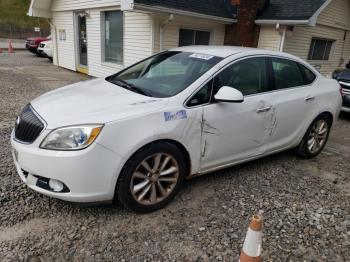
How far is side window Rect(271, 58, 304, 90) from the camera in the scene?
3.92 m

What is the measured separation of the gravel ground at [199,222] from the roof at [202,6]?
221 inches

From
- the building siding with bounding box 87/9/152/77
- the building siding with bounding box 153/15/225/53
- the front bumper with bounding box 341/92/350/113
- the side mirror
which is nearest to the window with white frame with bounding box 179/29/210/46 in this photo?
the building siding with bounding box 153/15/225/53

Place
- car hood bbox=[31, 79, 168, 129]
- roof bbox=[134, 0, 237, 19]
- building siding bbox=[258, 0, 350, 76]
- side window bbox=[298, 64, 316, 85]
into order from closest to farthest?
car hood bbox=[31, 79, 168, 129] → side window bbox=[298, 64, 316, 85] → roof bbox=[134, 0, 237, 19] → building siding bbox=[258, 0, 350, 76]

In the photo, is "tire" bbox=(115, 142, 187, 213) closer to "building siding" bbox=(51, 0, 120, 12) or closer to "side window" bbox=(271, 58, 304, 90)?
"side window" bbox=(271, 58, 304, 90)

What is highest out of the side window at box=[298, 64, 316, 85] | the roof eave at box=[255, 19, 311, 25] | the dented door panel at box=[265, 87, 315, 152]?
the roof eave at box=[255, 19, 311, 25]

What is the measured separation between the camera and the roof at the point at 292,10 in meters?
8.91

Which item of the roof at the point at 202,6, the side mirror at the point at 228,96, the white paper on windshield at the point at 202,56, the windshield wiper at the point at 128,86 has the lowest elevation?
the windshield wiper at the point at 128,86

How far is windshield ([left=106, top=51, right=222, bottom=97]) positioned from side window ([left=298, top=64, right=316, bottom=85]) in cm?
153

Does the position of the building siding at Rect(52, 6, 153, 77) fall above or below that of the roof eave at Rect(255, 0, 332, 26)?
below

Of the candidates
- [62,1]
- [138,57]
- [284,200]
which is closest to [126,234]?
[284,200]

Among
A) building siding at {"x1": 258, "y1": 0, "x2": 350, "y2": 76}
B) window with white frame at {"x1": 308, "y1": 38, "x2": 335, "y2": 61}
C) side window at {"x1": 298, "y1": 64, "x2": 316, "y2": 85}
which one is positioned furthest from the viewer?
window with white frame at {"x1": 308, "y1": 38, "x2": 335, "y2": 61}

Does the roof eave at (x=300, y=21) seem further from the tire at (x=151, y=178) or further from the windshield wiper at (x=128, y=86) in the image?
the tire at (x=151, y=178)

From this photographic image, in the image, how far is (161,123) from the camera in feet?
9.43

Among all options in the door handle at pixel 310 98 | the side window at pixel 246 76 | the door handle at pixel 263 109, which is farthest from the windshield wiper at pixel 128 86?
the door handle at pixel 310 98
